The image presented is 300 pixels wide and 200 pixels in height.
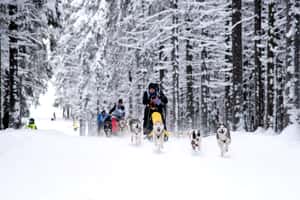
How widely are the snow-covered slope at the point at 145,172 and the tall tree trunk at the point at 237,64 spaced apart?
4.38 meters

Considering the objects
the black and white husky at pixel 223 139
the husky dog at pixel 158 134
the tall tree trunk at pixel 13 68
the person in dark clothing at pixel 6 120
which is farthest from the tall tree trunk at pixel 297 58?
the person in dark clothing at pixel 6 120

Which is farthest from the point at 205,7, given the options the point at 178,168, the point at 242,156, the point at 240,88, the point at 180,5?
the point at 178,168

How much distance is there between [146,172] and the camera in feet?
28.7

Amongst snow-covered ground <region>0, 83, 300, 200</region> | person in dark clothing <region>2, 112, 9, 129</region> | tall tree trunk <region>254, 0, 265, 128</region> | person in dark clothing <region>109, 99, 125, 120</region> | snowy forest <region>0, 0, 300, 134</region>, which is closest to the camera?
snow-covered ground <region>0, 83, 300, 200</region>

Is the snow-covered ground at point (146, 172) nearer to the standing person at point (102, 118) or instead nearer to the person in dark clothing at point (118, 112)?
the person in dark clothing at point (118, 112)

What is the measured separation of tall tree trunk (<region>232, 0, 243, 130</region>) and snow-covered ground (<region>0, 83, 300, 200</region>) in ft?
14.2

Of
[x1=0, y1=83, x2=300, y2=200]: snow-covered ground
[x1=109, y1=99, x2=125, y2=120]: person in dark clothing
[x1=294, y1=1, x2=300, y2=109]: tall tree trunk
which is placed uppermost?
[x1=294, y1=1, x2=300, y2=109]: tall tree trunk

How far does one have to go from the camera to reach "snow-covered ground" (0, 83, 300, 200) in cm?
705

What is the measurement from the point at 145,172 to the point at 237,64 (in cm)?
997

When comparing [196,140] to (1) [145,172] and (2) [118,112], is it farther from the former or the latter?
(2) [118,112]

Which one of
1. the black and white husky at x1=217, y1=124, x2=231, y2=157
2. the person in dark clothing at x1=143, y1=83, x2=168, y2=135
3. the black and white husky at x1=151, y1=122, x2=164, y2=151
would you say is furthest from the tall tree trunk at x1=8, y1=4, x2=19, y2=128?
the black and white husky at x1=217, y1=124, x2=231, y2=157

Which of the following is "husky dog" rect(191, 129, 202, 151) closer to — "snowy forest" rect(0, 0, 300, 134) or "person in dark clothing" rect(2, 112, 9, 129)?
"snowy forest" rect(0, 0, 300, 134)

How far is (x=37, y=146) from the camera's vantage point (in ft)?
41.3

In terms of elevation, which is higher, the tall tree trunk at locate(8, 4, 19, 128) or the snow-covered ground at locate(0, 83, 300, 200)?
the tall tree trunk at locate(8, 4, 19, 128)
